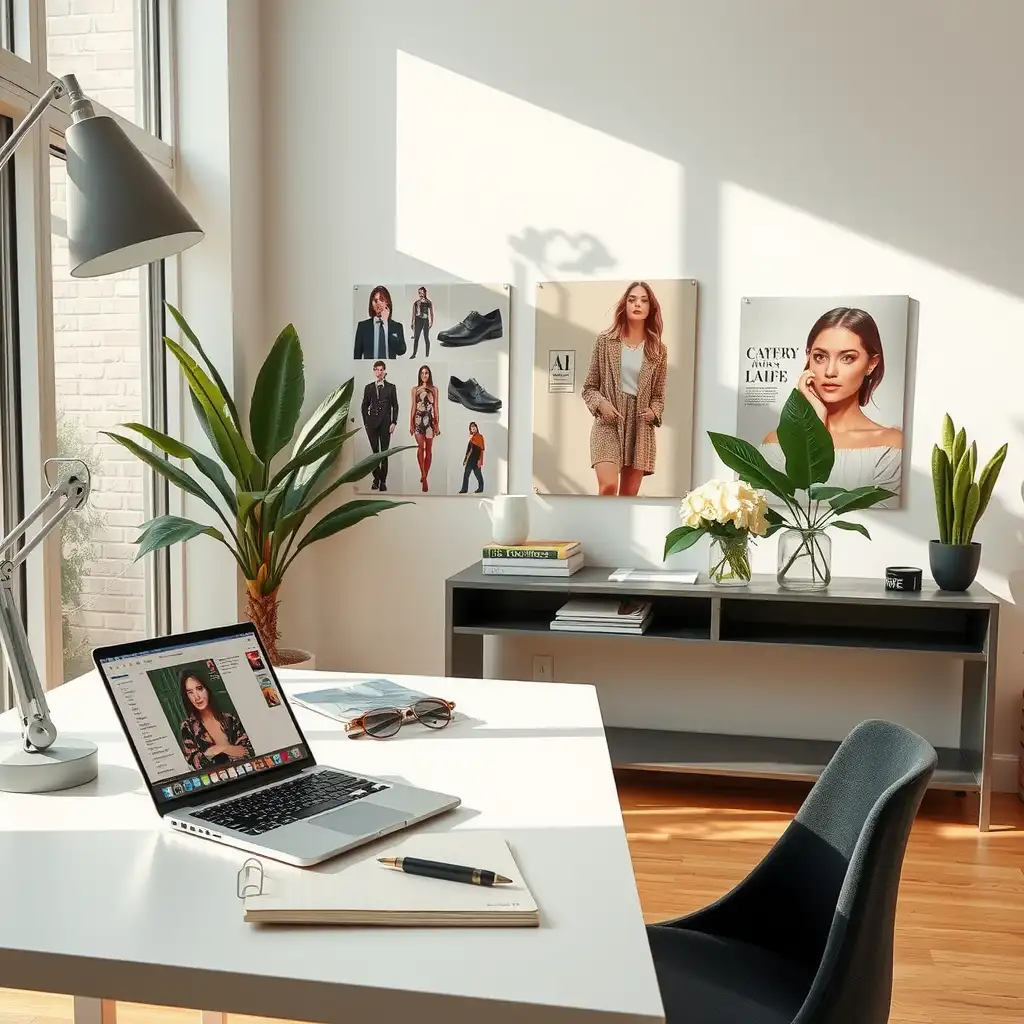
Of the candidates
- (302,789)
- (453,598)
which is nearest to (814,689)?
(453,598)

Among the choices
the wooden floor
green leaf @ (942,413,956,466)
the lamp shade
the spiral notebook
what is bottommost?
the wooden floor

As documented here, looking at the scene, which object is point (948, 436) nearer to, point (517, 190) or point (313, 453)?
point (517, 190)

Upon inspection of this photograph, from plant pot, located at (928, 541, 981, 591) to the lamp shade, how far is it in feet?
9.12

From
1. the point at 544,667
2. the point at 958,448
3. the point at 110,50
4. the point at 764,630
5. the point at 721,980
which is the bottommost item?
the point at 544,667

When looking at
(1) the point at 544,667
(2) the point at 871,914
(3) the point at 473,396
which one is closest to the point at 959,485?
(1) the point at 544,667

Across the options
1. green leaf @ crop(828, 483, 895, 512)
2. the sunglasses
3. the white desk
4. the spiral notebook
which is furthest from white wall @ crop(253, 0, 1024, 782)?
the spiral notebook

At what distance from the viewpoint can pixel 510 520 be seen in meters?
3.80

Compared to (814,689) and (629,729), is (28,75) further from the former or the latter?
(814,689)

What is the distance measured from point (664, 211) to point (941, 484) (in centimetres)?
138

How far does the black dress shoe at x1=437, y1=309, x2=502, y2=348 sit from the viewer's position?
13.1 ft

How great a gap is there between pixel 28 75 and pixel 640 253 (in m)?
2.07

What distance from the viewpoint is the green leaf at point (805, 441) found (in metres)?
3.49

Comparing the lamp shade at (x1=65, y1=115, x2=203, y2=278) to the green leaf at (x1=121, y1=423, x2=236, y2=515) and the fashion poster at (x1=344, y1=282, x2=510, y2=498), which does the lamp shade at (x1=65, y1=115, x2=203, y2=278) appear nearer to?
the green leaf at (x1=121, y1=423, x2=236, y2=515)

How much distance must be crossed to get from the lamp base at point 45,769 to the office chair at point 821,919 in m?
0.88
